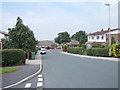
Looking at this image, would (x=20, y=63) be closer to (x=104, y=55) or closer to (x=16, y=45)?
(x=16, y=45)

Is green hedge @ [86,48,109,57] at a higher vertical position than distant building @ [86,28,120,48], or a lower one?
lower

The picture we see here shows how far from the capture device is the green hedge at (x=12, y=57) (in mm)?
14641

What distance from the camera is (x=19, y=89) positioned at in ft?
21.4

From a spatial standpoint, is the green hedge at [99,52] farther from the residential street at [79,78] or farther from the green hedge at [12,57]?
the green hedge at [12,57]

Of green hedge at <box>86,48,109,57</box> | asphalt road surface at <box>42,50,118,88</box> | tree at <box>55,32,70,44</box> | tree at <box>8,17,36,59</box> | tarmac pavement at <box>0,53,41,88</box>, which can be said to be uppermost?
tree at <box>55,32,70,44</box>

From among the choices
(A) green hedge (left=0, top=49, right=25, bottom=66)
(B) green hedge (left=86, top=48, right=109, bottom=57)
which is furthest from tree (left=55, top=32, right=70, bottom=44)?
(A) green hedge (left=0, top=49, right=25, bottom=66)

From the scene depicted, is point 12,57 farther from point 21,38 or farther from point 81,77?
point 21,38

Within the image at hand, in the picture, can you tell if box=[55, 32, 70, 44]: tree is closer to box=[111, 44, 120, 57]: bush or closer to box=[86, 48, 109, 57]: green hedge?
box=[86, 48, 109, 57]: green hedge

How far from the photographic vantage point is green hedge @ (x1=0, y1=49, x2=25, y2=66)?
1464 centimetres

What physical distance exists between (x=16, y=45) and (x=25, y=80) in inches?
598

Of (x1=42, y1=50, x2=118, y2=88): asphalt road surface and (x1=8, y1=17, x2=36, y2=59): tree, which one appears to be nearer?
(x1=42, y1=50, x2=118, y2=88): asphalt road surface

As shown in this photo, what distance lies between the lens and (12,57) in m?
15.0

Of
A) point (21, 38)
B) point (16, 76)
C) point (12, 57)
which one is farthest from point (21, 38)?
point (16, 76)

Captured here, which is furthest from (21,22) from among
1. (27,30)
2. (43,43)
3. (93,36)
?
(43,43)
